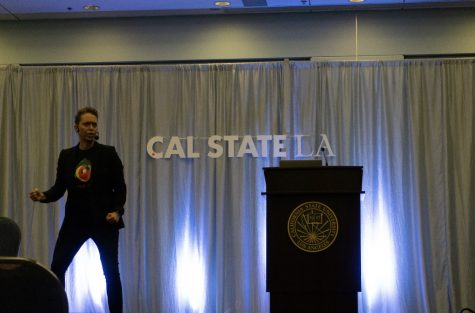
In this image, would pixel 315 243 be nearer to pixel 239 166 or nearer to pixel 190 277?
pixel 239 166

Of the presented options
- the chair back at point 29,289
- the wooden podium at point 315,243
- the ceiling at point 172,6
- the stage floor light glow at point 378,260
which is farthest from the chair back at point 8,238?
the stage floor light glow at point 378,260

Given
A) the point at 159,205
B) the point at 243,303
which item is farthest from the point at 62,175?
the point at 243,303

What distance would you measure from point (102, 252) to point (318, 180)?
1551mm

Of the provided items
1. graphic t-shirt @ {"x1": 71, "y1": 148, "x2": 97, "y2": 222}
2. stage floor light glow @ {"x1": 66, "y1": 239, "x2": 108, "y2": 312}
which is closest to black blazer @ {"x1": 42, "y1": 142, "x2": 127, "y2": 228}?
graphic t-shirt @ {"x1": 71, "y1": 148, "x2": 97, "y2": 222}

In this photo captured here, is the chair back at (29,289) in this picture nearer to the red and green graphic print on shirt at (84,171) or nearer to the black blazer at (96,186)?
the black blazer at (96,186)

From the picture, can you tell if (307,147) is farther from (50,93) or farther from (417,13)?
(50,93)

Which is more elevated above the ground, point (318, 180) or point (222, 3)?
point (222, 3)

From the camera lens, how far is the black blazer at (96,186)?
15.1 ft

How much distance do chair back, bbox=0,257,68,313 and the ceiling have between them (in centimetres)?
475

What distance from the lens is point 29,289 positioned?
1.86 metres

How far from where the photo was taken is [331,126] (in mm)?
6426

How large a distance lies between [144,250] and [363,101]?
2.54 m

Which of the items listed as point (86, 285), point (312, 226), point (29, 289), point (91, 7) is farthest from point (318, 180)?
point (91, 7)

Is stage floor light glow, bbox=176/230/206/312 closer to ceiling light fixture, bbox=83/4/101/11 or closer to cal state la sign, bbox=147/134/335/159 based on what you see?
cal state la sign, bbox=147/134/335/159
